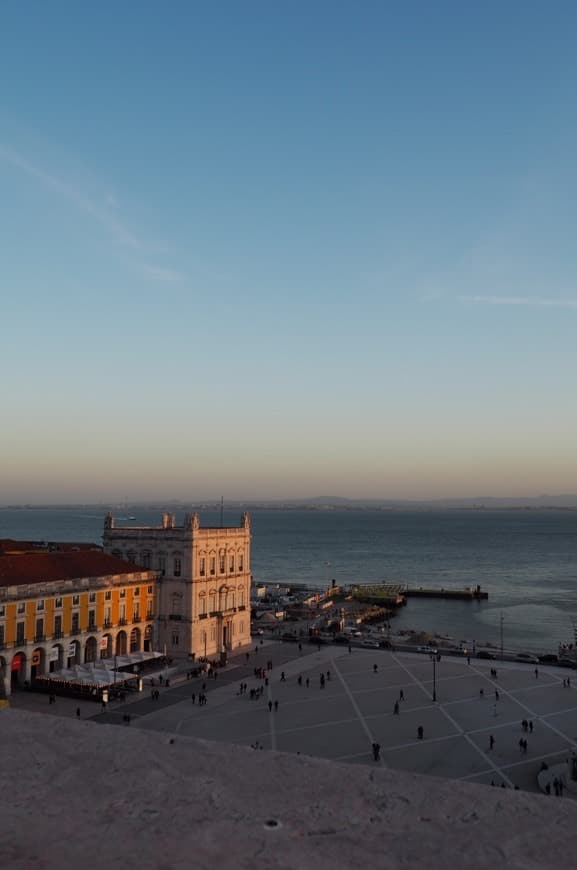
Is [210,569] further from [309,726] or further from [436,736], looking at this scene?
[436,736]

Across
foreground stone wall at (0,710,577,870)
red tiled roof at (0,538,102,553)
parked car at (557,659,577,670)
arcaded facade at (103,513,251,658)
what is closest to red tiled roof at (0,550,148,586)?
arcaded facade at (103,513,251,658)

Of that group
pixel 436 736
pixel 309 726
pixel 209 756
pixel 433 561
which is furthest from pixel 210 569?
pixel 433 561

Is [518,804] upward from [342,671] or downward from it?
upward

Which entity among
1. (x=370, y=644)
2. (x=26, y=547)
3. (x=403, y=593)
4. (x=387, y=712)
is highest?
(x=26, y=547)

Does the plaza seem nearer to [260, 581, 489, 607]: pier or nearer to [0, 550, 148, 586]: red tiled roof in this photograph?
[0, 550, 148, 586]: red tiled roof

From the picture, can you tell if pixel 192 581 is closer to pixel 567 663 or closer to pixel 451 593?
pixel 567 663

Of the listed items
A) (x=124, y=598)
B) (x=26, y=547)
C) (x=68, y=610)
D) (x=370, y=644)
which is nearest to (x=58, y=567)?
(x=68, y=610)
